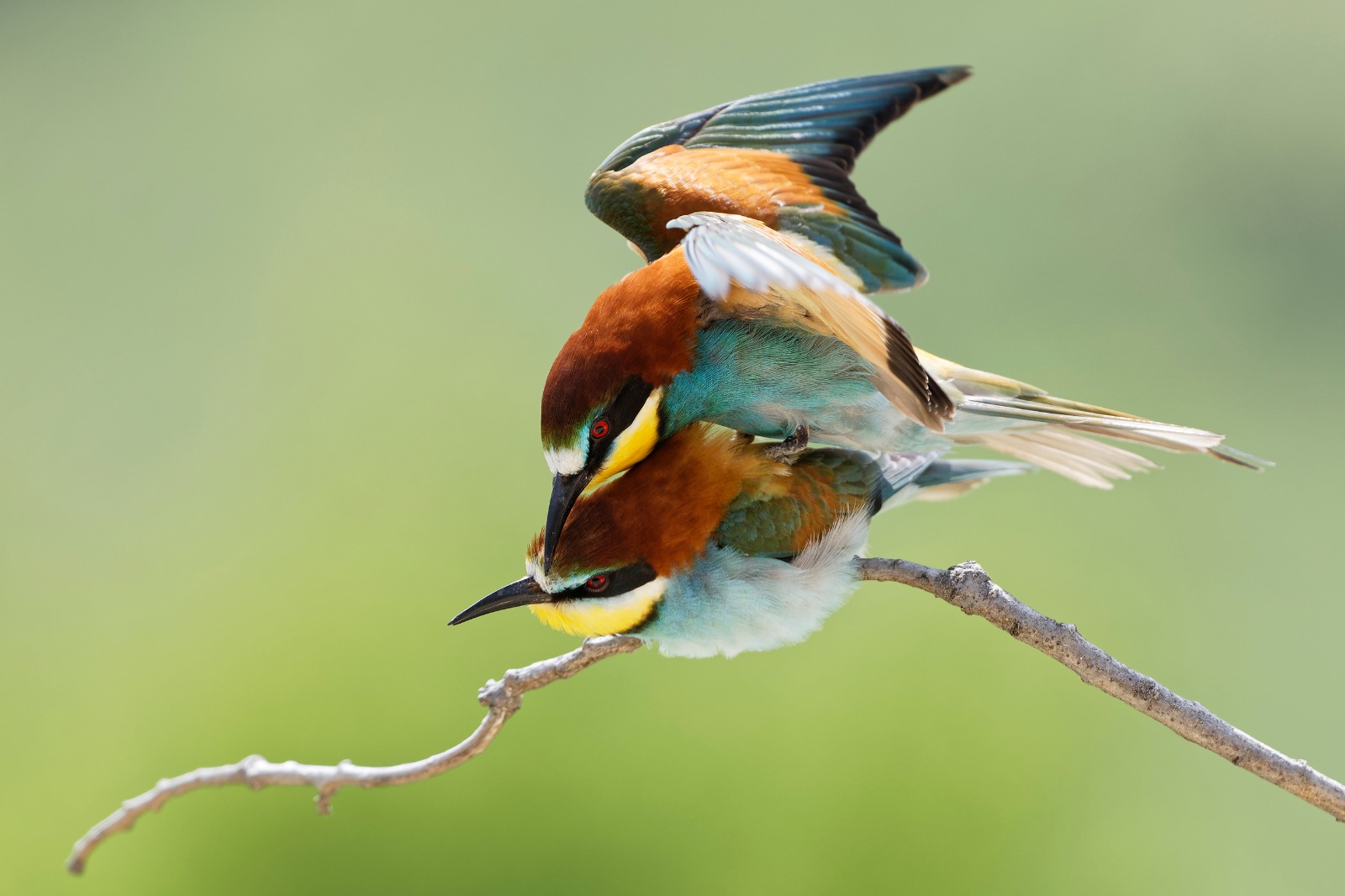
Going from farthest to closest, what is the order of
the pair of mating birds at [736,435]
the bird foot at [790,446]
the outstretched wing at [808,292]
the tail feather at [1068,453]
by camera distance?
the tail feather at [1068,453], the bird foot at [790,446], the pair of mating birds at [736,435], the outstretched wing at [808,292]

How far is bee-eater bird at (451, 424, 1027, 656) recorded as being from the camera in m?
0.99

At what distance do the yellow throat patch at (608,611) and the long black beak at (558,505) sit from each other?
5 cm

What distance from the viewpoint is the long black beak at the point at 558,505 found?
3.15 feet

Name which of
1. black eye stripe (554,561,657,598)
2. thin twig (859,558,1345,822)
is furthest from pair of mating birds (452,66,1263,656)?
thin twig (859,558,1345,822)

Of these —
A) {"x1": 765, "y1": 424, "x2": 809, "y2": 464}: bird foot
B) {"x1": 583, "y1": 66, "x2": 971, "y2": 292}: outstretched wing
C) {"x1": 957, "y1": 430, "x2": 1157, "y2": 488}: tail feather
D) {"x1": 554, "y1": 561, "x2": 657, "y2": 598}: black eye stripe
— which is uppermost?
{"x1": 583, "y1": 66, "x2": 971, "y2": 292}: outstretched wing

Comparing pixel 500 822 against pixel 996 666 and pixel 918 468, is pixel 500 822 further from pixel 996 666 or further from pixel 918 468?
pixel 918 468

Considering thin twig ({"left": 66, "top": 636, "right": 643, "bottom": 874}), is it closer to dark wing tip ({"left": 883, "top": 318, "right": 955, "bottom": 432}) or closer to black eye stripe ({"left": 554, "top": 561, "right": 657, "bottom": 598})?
black eye stripe ({"left": 554, "top": 561, "right": 657, "bottom": 598})

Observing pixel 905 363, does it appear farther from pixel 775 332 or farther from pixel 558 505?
pixel 558 505

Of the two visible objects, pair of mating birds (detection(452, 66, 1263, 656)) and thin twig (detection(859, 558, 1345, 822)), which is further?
pair of mating birds (detection(452, 66, 1263, 656))

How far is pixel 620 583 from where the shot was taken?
39.2 inches

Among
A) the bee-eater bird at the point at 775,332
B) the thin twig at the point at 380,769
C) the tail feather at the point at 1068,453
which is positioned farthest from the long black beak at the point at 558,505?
the tail feather at the point at 1068,453

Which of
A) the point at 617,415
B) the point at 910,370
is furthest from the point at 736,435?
the point at 910,370

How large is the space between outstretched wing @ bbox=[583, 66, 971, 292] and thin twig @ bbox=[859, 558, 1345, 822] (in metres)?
0.39

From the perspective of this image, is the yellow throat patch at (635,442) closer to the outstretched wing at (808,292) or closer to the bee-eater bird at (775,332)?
the bee-eater bird at (775,332)
